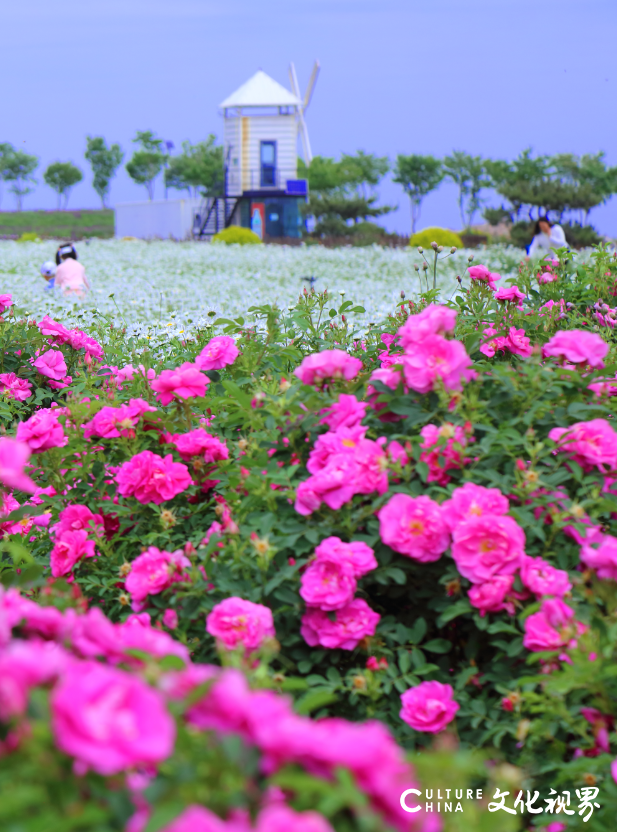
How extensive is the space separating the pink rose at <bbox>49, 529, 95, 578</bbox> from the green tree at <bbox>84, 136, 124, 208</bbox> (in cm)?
8033

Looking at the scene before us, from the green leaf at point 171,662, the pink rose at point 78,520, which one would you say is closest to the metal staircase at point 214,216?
the pink rose at point 78,520

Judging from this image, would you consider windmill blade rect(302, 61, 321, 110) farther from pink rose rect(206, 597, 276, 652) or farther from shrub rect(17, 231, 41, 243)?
pink rose rect(206, 597, 276, 652)

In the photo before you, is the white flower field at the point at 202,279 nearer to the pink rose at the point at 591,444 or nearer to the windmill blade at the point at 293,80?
the pink rose at the point at 591,444

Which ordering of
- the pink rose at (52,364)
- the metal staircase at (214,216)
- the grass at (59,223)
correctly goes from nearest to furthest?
1. the pink rose at (52,364)
2. the metal staircase at (214,216)
3. the grass at (59,223)

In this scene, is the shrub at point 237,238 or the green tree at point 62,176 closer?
the shrub at point 237,238

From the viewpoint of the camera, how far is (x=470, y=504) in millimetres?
2086

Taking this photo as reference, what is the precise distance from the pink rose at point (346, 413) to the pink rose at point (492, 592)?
1.89ft

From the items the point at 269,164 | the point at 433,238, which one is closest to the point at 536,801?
the point at 433,238

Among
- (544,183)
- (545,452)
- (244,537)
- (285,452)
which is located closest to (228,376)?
(285,452)

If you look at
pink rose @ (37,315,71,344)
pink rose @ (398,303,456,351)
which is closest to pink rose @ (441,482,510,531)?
pink rose @ (398,303,456,351)

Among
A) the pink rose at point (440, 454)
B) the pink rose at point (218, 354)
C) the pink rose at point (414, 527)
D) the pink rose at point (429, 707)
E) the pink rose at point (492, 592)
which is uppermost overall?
the pink rose at point (218, 354)

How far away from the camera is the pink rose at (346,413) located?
238cm

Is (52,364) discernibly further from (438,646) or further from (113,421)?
(438,646)

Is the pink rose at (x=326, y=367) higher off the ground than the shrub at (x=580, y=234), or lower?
lower
